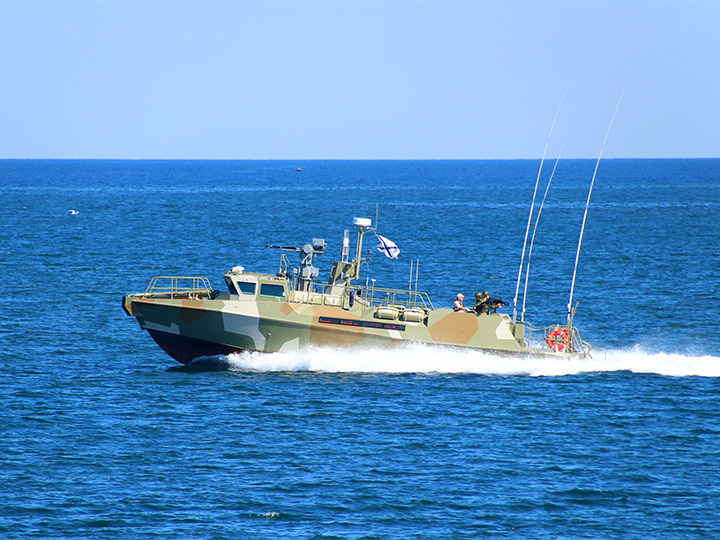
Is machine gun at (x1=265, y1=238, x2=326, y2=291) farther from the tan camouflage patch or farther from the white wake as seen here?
the tan camouflage patch

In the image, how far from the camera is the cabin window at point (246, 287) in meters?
30.5

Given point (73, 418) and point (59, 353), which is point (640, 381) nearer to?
point (73, 418)

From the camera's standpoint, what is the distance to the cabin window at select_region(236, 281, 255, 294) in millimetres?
30469

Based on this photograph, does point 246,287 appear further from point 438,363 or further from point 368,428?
point 368,428

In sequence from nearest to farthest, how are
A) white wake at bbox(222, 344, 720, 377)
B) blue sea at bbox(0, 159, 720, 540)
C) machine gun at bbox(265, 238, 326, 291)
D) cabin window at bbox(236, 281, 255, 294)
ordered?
blue sea at bbox(0, 159, 720, 540) < cabin window at bbox(236, 281, 255, 294) < white wake at bbox(222, 344, 720, 377) < machine gun at bbox(265, 238, 326, 291)

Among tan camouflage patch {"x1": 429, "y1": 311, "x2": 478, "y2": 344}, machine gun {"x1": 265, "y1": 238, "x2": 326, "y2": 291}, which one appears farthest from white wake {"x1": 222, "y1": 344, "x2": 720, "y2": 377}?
machine gun {"x1": 265, "y1": 238, "x2": 326, "y2": 291}

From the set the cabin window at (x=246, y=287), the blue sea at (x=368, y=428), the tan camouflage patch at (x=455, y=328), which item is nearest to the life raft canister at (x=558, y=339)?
the blue sea at (x=368, y=428)

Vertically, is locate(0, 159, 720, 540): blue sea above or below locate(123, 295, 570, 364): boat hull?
below

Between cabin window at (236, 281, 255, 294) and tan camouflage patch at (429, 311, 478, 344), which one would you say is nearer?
cabin window at (236, 281, 255, 294)

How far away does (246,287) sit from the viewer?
100ft

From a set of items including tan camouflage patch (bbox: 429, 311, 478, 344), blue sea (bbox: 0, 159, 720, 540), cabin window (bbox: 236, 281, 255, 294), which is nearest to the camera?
blue sea (bbox: 0, 159, 720, 540)

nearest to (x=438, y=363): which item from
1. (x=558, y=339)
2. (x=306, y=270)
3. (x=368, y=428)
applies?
(x=558, y=339)

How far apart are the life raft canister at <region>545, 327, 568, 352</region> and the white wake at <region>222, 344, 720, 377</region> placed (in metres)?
0.59

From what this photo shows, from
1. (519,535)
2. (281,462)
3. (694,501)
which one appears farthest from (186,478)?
(694,501)
